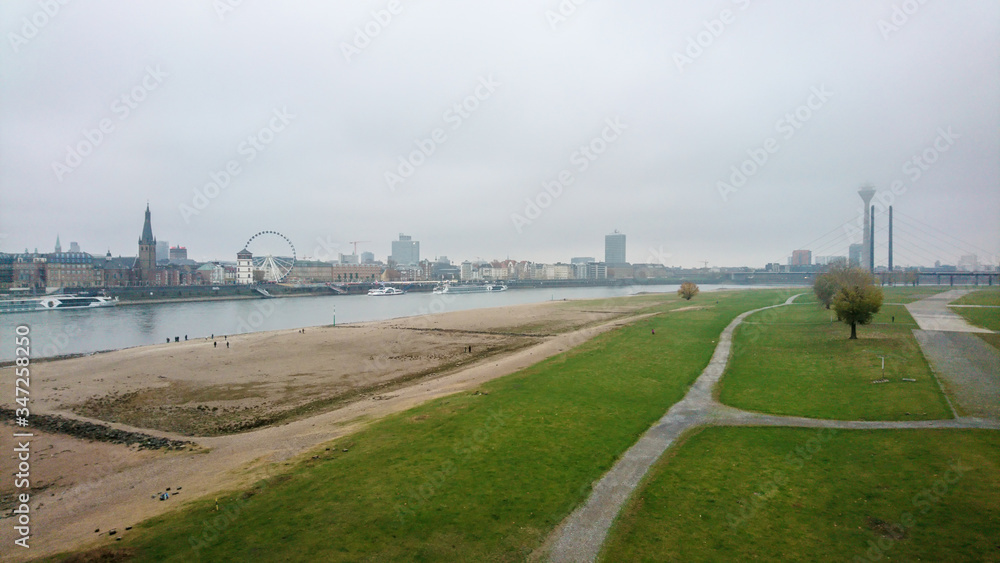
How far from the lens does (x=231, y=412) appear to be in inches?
1019

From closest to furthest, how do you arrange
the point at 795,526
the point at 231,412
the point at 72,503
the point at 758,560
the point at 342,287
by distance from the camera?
the point at 758,560, the point at 795,526, the point at 72,503, the point at 231,412, the point at 342,287

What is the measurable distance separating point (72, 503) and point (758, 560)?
64.2 ft

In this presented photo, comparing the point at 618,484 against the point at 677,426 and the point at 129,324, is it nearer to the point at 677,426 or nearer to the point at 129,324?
the point at 677,426

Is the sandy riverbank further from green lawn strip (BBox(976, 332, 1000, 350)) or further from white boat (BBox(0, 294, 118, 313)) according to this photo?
white boat (BBox(0, 294, 118, 313))

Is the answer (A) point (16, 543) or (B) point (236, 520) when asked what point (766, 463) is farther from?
(A) point (16, 543)

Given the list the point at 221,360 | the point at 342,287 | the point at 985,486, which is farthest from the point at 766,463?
the point at 342,287

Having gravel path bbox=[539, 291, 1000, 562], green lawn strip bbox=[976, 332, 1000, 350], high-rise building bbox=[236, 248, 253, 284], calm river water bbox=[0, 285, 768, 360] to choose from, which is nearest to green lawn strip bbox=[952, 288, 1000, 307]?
green lawn strip bbox=[976, 332, 1000, 350]

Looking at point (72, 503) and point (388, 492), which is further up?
point (388, 492)

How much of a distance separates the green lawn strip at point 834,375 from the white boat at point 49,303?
126 m

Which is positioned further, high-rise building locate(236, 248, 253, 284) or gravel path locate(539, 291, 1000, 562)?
high-rise building locate(236, 248, 253, 284)

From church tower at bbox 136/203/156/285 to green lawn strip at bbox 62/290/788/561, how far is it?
600ft

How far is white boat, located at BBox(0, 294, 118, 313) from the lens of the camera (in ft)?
305

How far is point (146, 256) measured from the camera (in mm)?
164500

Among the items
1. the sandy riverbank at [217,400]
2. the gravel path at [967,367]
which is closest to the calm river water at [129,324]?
the sandy riverbank at [217,400]
